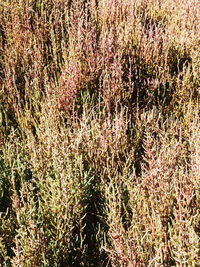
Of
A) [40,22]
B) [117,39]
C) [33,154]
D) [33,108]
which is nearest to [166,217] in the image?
[33,154]

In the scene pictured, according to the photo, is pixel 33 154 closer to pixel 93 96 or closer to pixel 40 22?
pixel 93 96

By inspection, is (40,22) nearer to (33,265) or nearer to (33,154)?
(33,154)

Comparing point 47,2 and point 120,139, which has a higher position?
point 47,2

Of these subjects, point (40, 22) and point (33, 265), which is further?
point (40, 22)

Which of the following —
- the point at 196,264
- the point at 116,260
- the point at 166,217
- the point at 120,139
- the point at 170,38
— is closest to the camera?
the point at 196,264

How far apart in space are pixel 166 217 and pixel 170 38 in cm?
232

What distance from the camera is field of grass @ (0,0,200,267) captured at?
1667mm

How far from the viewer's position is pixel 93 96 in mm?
2918

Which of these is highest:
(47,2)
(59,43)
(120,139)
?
(47,2)

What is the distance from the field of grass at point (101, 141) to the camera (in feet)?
5.47

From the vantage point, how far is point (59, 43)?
11.8 feet

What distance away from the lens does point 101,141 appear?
7.48 feet

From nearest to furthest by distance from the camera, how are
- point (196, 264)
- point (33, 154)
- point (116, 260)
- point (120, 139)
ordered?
1. point (196, 264)
2. point (116, 260)
3. point (33, 154)
4. point (120, 139)

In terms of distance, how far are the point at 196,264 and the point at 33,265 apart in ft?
2.42
